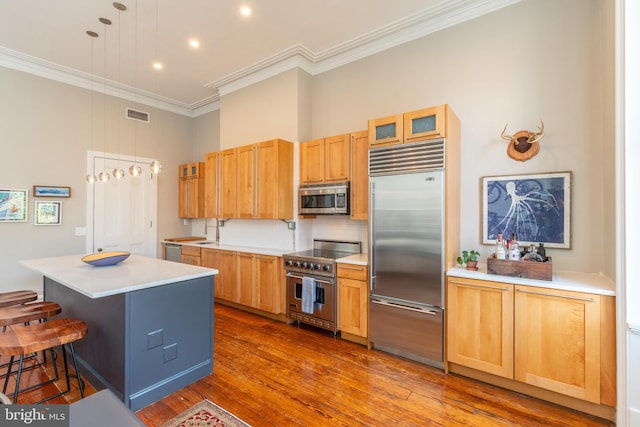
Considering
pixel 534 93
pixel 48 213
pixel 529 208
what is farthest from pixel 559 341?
pixel 48 213

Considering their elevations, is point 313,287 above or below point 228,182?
below

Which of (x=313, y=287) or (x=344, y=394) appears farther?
(x=313, y=287)

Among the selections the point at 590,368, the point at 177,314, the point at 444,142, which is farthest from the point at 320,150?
the point at 590,368

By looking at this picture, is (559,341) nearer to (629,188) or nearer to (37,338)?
(629,188)

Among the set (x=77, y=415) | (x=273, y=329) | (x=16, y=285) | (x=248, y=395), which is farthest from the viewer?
(x=16, y=285)

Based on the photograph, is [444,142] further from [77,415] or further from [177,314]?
[77,415]

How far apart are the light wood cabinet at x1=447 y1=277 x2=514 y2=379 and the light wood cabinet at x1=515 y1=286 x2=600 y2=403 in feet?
0.28

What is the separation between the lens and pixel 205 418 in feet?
7.15

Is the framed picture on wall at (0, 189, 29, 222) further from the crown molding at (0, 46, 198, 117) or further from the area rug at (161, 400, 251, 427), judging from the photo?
the area rug at (161, 400, 251, 427)

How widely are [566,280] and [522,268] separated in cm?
32

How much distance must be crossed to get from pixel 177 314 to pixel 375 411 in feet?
5.79

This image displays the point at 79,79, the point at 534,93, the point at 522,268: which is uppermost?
the point at 79,79

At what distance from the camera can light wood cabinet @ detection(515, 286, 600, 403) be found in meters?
2.21

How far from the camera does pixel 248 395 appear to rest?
2469mm
